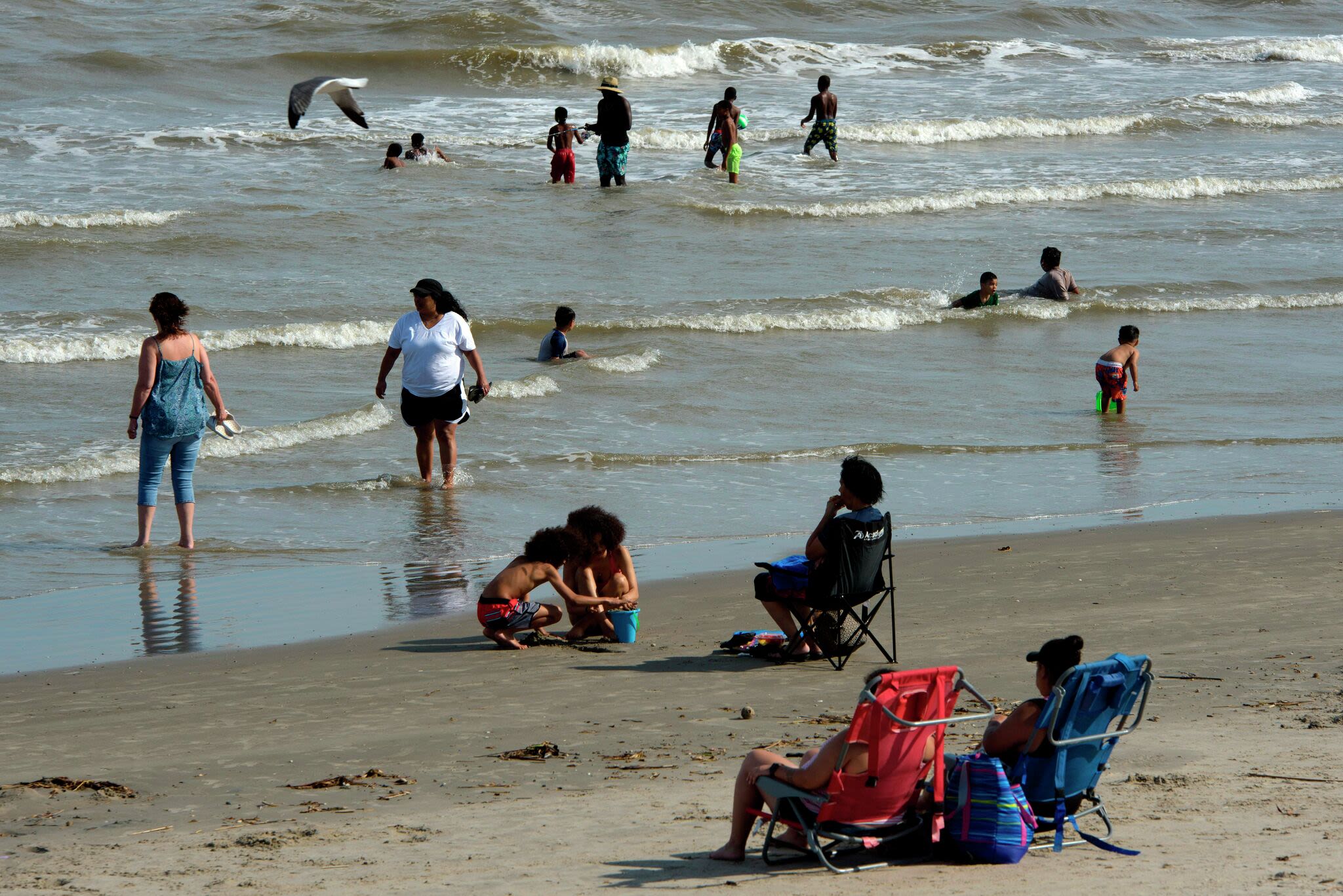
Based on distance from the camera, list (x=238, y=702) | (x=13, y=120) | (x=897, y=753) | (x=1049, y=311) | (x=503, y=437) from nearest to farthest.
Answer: (x=897, y=753) < (x=238, y=702) < (x=503, y=437) < (x=1049, y=311) < (x=13, y=120)

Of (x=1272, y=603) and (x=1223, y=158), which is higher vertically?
(x=1223, y=158)

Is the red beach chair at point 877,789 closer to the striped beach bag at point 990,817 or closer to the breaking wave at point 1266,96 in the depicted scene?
the striped beach bag at point 990,817

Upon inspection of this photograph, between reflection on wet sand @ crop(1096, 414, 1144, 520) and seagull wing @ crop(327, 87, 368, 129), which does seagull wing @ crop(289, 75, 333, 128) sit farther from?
reflection on wet sand @ crop(1096, 414, 1144, 520)

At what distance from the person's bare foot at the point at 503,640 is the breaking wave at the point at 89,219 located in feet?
46.4

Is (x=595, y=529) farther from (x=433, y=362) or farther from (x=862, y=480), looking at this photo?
(x=433, y=362)

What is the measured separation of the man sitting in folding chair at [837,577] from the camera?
20.1 feet

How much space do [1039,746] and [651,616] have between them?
3175mm

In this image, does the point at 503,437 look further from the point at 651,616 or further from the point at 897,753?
the point at 897,753

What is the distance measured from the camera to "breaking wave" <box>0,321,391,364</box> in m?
13.7

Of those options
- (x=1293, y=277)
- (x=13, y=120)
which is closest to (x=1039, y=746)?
(x=1293, y=277)

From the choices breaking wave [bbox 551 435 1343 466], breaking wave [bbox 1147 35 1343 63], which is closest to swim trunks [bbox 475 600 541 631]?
breaking wave [bbox 551 435 1343 466]

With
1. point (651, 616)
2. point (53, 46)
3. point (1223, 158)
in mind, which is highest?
point (53, 46)

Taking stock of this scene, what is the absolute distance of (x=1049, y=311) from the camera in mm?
17234

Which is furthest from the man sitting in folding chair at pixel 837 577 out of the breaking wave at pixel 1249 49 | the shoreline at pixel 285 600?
the breaking wave at pixel 1249 49
